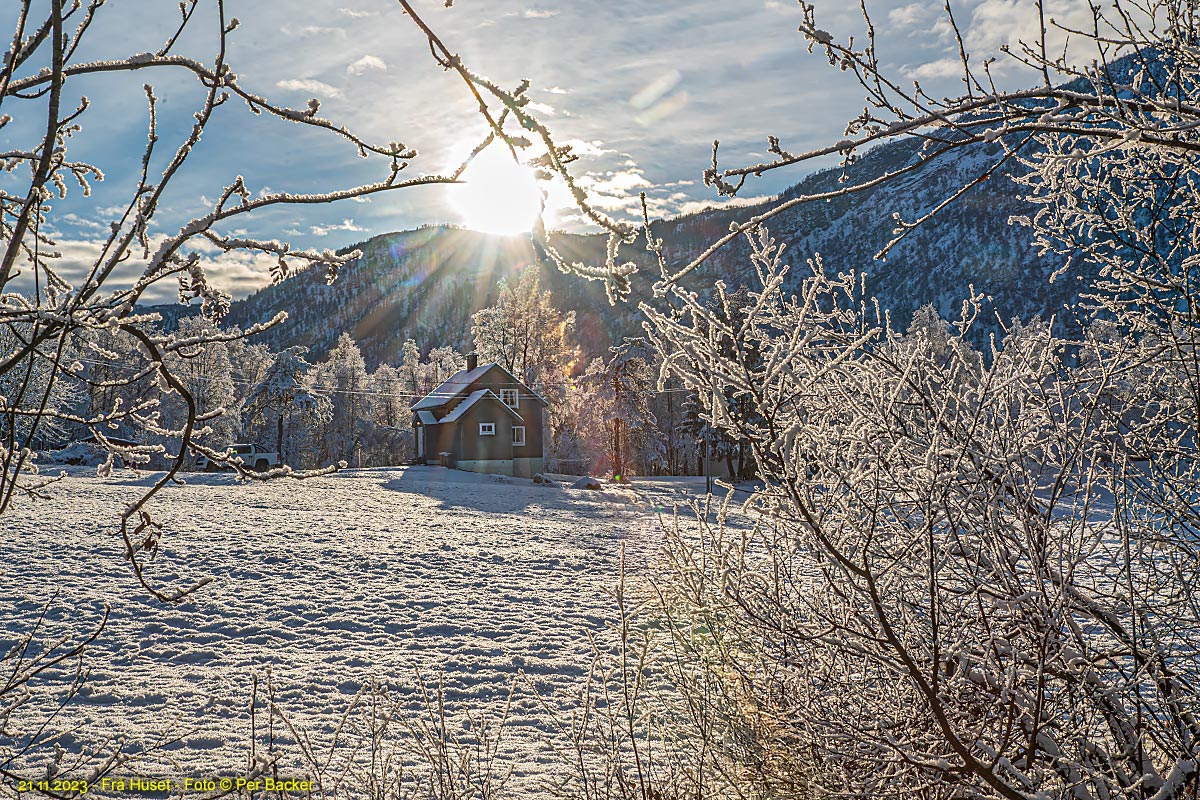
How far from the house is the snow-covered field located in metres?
13.7

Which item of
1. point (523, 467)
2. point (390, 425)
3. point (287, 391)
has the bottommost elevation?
point (523, 467)

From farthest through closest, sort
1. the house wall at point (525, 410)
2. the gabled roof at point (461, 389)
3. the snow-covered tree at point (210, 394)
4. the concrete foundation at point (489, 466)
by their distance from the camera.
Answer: the snow-covered tree at point (210, 394)
the house wall at point (525, 410)
the gabled roof at point (461, 389)
the concrete foundation at point (489, 466)

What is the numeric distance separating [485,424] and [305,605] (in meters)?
24.4

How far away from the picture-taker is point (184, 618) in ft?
34.2

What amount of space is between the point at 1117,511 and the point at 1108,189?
1357mm

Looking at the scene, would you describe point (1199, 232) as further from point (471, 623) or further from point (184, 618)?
point (184, 618)

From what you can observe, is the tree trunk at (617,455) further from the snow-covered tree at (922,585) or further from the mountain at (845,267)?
the mountain at (845,267)

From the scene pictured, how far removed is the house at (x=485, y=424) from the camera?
35750mm

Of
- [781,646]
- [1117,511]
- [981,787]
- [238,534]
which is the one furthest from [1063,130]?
[238,534]

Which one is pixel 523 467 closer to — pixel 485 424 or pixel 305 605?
pixel 485 424

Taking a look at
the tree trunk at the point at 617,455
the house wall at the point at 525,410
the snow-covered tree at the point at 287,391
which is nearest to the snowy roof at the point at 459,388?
the house wall at the point at 525,410

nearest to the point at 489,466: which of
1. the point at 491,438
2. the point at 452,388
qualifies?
the point at 491,438

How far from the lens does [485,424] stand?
35.9 metres

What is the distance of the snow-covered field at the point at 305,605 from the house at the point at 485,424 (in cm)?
1374
